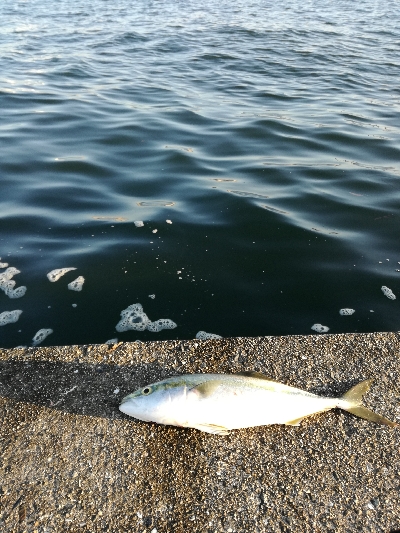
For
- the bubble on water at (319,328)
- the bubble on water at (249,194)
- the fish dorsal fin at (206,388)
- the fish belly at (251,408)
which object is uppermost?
the fish dorsal fin at (206,388)

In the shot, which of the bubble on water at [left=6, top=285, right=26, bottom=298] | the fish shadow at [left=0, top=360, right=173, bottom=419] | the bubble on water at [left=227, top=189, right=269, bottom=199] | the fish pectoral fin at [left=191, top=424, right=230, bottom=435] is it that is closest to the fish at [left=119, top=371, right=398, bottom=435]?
the fish pectoral fin at [left=191, top=424, right=230, bottom=435]

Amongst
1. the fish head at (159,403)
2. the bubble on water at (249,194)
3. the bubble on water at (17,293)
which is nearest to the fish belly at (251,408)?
the fish head at (159,403)

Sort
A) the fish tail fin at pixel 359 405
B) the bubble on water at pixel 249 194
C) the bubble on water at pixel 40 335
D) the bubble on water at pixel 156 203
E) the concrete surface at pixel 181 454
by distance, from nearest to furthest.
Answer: the concrete surface at pixel 181 454
the fish tail fin at pixel 359 405
the bubble on water at pixel 40 335
the bubble on water at pixel 156 203
the bubble on water at pixel 249 194

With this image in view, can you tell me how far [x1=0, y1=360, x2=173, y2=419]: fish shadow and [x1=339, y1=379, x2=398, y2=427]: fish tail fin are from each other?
1.07m

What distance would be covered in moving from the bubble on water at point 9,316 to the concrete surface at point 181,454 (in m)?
1.08

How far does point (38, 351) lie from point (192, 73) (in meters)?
10.8

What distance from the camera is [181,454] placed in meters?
2.43

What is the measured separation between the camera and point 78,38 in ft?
52.9

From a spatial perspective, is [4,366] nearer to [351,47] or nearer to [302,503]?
[302,503]

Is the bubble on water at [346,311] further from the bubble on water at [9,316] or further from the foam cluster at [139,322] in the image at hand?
the bubble on water at [9,316]

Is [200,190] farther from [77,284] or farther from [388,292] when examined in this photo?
[388,292]

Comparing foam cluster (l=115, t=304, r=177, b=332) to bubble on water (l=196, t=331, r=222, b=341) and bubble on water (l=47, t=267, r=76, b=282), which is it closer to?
bubble on water (l=196, t=331, r=222, b=341)

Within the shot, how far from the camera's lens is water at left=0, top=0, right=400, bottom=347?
4297mm

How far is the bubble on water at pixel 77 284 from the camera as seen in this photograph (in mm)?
4457
